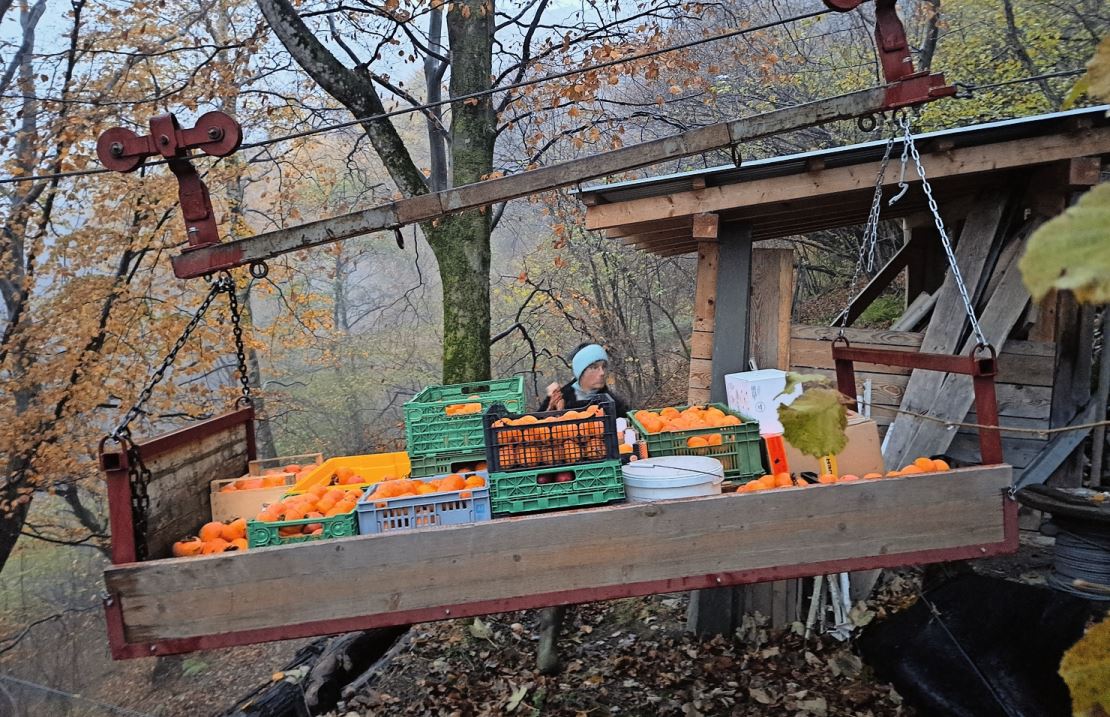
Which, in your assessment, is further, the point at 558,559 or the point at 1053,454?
the point at 1053,454

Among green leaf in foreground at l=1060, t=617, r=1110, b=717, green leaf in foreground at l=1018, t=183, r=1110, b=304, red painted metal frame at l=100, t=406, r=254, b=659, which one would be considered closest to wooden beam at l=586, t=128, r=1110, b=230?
red painted metal frame at l=100, t=406, r=254, b=659

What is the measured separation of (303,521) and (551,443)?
112cm

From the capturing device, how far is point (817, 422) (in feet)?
4.61

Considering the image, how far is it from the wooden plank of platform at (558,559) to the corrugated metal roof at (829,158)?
2522 mm

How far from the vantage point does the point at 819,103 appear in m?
3.52

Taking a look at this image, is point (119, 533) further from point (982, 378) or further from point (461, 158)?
point (461, 158)

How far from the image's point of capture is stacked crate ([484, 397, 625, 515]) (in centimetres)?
360

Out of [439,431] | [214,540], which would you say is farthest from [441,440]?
[214,540]

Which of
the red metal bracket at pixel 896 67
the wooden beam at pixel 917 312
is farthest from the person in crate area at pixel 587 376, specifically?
the wooden beam at pixel 917 312

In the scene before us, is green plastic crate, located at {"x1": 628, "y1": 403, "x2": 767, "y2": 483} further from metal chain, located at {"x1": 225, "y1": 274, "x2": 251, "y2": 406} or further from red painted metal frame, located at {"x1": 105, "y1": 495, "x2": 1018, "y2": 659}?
metal chain, located at {"x1": 225, "y1": 274, "x2": 251, "y2": 406}

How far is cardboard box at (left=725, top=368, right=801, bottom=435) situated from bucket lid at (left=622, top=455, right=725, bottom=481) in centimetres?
124

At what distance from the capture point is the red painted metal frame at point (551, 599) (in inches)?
132

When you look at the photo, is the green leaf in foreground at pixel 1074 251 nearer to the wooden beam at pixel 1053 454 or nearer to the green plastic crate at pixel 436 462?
the green plastic crate at pixel 436 462

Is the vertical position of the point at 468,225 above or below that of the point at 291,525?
above
